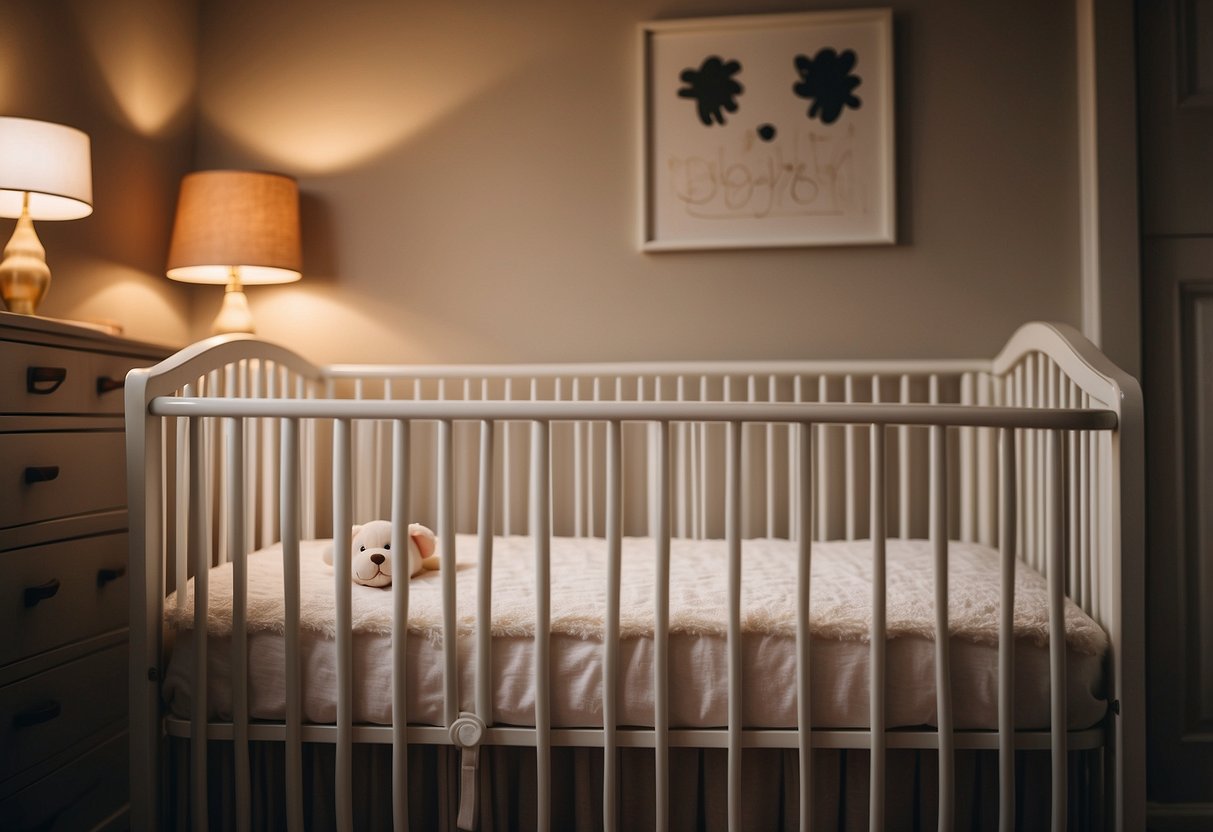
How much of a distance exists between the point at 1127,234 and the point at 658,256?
1.08 m

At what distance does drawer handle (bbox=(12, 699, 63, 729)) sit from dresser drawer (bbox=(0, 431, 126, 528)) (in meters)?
0.29

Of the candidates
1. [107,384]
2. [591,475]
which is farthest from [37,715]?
[591,475]

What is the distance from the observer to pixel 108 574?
1.39 metres

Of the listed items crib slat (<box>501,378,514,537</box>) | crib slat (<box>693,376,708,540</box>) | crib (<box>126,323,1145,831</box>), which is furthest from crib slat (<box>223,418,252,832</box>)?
crib slat (<box>693,376,708,540</box>)

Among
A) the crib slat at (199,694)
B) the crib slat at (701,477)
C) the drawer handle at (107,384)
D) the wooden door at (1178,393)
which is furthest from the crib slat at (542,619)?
the wooden door at (1178,393)

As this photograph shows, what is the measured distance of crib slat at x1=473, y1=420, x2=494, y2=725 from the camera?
113cm

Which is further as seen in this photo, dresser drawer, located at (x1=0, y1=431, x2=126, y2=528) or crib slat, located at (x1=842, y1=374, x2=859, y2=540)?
crib slat, located at (x1=842, y1=374, x2=859, y2=540)

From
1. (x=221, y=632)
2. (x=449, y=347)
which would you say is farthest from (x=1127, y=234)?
(x=221, y=632)

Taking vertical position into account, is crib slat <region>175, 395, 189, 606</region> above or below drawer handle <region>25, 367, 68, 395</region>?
below

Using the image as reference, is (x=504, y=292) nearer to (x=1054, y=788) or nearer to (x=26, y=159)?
(x=26, y=159)

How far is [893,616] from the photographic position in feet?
3.83

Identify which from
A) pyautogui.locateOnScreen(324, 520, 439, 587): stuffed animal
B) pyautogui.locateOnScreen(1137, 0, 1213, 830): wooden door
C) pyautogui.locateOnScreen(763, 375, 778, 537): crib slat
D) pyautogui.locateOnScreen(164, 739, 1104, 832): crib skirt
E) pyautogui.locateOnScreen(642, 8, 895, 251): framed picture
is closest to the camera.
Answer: pyautogui.locateOnScreen(164, 739, 1104, 832): crib skirt

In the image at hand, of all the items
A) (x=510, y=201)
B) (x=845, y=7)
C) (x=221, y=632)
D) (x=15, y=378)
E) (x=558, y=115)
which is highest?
(x=845, y=7)

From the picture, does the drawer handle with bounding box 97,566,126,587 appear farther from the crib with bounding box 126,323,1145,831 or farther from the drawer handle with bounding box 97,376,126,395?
the drawer handle with bounding box 97,376,126,395
